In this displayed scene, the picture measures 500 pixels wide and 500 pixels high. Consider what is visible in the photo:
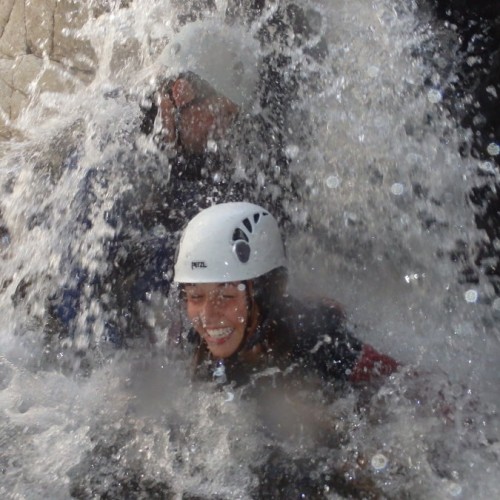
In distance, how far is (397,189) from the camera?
4.04 m

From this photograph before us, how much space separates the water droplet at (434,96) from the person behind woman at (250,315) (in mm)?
1394

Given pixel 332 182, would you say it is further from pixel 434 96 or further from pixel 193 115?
pixel 193 115

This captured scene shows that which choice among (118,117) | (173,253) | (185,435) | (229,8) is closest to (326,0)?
(229,8)

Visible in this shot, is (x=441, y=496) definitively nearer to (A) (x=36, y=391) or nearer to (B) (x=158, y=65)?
(A) (x=36, y=391)

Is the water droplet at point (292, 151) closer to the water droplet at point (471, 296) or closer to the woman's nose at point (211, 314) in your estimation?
the water droplet at point (471, 296)

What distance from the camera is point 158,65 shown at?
4602mm

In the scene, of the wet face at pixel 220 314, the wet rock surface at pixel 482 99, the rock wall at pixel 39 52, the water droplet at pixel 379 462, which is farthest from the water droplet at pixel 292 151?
the rock wall at pixel 39 52

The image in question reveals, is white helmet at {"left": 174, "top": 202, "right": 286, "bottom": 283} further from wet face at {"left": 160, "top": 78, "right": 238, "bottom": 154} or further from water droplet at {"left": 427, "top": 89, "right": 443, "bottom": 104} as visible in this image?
water droplet at {"left": 427, "top": 89, "right": 443, "bottom": 104}

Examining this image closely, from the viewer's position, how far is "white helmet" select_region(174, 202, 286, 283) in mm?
3037

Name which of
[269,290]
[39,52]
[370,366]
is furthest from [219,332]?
[39,52]

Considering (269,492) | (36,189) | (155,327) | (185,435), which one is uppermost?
(269,492)

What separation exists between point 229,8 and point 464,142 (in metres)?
2.09

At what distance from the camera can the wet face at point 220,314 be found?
9.64 feet

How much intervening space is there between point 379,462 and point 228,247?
1.14m
